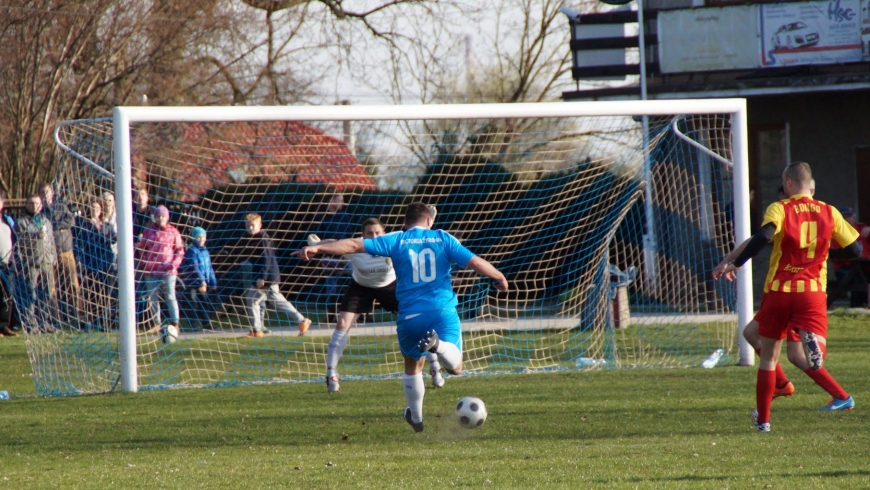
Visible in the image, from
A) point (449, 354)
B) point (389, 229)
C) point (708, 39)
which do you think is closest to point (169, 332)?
point (389, 229)

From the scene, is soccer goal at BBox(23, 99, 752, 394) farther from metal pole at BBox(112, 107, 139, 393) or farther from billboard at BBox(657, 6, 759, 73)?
billboard at BBox(657, 6, 759, 73)

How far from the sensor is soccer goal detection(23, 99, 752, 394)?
33.4 feet

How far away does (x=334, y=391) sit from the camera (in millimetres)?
9594

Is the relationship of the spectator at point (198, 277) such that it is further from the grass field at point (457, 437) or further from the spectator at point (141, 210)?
the grass field at point (457, 437)

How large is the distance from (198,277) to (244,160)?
4.32 metres

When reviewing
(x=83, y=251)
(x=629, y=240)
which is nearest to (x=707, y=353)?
(x=629, y=240)

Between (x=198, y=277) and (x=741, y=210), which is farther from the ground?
(x=741, y=210)

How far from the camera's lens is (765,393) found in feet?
22.7

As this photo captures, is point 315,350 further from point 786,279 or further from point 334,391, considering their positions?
point 786,279

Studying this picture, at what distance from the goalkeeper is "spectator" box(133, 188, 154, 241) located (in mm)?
3290

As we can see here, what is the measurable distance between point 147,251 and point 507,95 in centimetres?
1791

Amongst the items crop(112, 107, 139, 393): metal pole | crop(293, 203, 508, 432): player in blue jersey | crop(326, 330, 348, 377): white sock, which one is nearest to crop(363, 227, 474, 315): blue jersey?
crop(293, 203, 508, 432): player in blue jersey

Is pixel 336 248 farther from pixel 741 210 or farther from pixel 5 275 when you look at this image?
pixel 5 275

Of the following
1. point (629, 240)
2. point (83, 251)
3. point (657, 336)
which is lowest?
point (657, 336)
